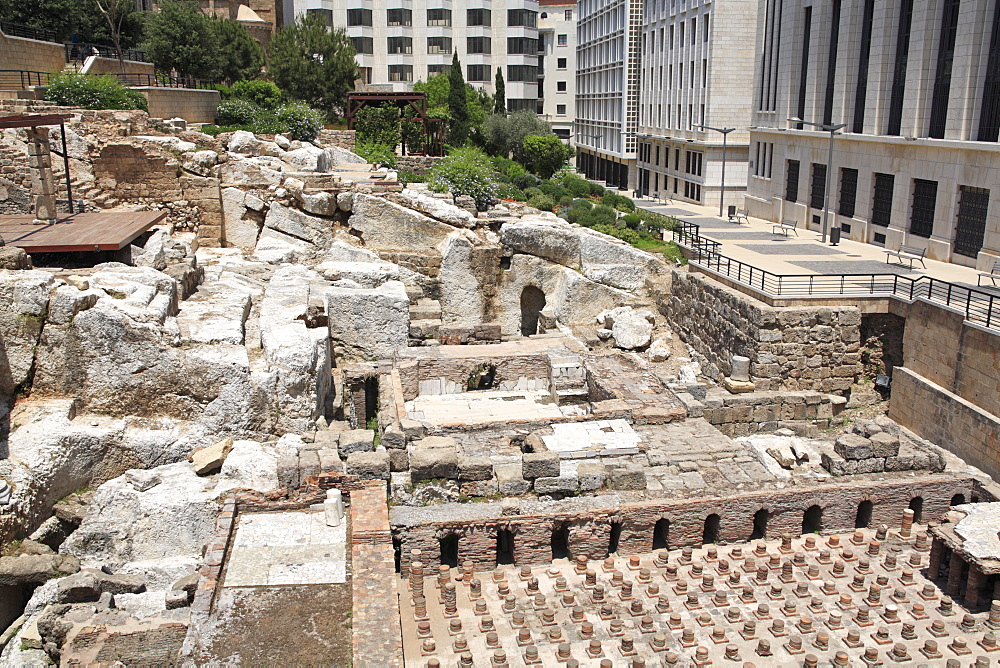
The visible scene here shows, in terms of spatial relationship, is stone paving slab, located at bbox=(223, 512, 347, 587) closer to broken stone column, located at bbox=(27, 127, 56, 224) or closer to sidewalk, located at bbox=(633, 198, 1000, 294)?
broken stone column, located at bbox=(27, 127, 56, 224)

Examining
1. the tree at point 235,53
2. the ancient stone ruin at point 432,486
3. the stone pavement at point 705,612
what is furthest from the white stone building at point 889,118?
the tree at point 235,53

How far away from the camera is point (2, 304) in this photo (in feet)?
46.5

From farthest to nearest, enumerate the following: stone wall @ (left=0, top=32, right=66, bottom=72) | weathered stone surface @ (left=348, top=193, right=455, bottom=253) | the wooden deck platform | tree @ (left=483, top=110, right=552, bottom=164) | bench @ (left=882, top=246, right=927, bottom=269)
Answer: tree @ (left=483, top=110, right=552, bottom=164), stone wall @ (left=0, top=32, right=66, bottom=72), weathered stone surface @ (left=348, top=193, right=455, bottom=253), bench @ (left=882, top=246, right=927, bottom=269), the wooden deck platform

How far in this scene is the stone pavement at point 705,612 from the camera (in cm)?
1047

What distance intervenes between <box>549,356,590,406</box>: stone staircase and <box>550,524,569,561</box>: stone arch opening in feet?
16.7

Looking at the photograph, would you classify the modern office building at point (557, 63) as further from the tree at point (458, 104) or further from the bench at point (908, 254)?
the bench at point (908, 254)

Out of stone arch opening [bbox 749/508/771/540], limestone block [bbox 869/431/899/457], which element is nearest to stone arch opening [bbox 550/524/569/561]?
stone arch opening [bbox 749/508/771/540]

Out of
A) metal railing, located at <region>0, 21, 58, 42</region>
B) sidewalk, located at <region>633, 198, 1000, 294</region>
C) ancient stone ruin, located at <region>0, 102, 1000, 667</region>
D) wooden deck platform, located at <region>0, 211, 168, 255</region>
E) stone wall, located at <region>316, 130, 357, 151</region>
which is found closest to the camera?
ancient stone ruin, located at <region>0, 102, 1000, 667</region>

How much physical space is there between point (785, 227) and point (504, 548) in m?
22.0

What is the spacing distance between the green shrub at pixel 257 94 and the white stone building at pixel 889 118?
20801 mm

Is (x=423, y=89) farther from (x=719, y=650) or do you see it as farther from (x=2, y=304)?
(x=719, y=650)

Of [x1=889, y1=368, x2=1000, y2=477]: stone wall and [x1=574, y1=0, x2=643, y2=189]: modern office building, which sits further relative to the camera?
[x1=574, y1=0, x2=643, y2=189]: modern office building

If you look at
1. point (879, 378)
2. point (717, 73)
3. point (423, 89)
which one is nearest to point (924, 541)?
point (879, 378)

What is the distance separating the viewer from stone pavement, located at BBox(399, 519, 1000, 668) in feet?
34.3
